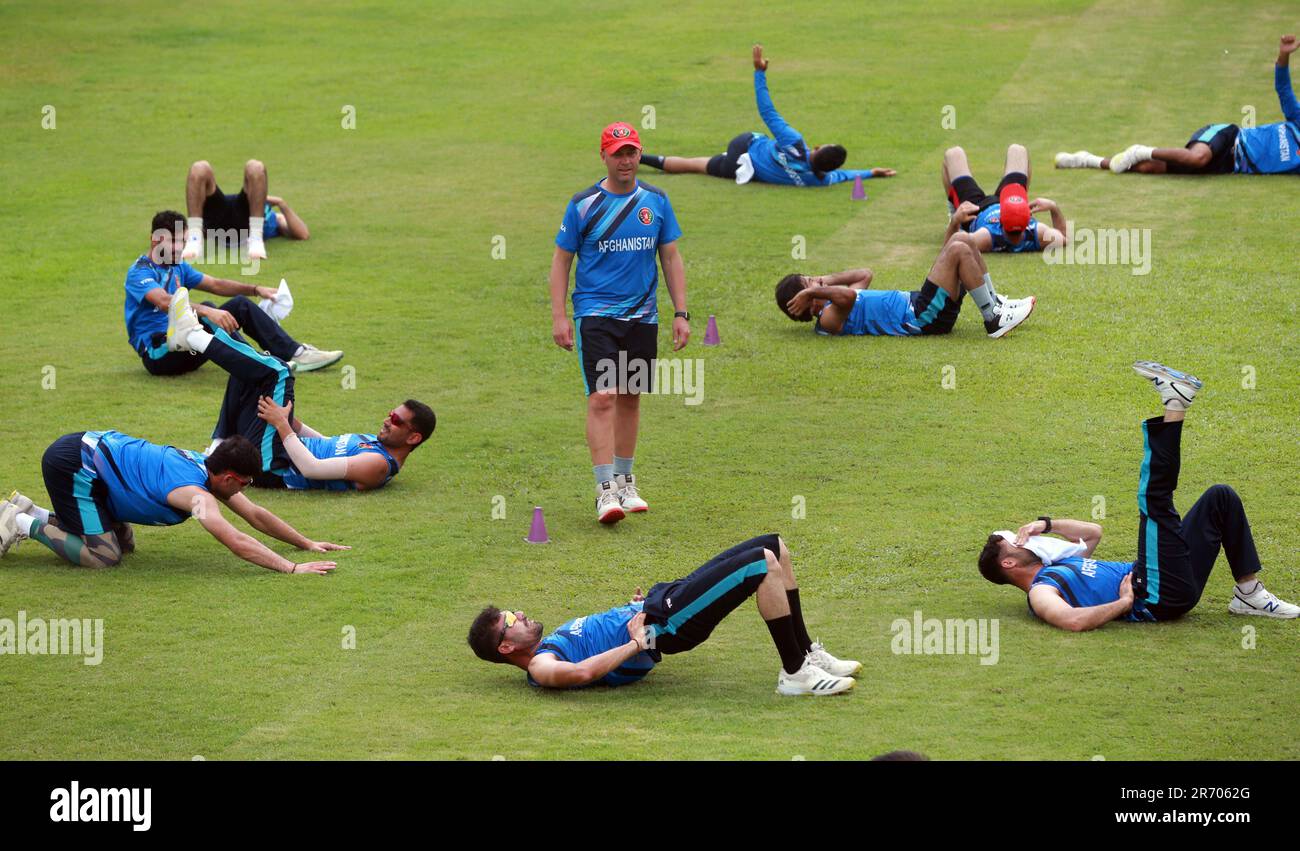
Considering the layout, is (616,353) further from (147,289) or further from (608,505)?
(147,289)

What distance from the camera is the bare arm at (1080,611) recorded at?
9820mm

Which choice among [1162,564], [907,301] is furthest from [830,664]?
[907,301]

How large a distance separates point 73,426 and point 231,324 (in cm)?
184

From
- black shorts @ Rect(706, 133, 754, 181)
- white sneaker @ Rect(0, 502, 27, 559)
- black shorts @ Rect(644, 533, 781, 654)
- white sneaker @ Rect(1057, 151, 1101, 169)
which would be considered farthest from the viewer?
black shorts @ Rect(706, 133, 754, 181)

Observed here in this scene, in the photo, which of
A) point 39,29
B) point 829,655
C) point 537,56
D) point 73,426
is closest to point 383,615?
point 829,655

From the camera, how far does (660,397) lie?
49.6 feet

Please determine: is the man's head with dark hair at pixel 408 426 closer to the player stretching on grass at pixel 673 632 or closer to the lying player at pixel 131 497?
the lying player at pixel 131 497

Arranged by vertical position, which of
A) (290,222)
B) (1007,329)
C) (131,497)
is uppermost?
(290,222)

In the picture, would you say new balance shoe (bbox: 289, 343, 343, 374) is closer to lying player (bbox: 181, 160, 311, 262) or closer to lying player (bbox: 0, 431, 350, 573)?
lying player (bbox: 181, 160, 311, 262)

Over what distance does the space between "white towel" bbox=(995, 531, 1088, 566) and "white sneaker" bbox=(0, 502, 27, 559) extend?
6620mm

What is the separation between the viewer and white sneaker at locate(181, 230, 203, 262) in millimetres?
17389

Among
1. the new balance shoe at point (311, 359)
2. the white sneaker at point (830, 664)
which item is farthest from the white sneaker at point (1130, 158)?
the white sneaker at point (830, 664)

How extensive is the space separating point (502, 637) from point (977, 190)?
36.5 feet

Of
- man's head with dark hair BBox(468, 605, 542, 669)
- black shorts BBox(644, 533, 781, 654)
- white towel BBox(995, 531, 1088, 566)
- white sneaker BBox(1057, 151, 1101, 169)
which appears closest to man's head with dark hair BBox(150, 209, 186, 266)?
man's head with dark hair BBox(468, 605, 542, 669)
